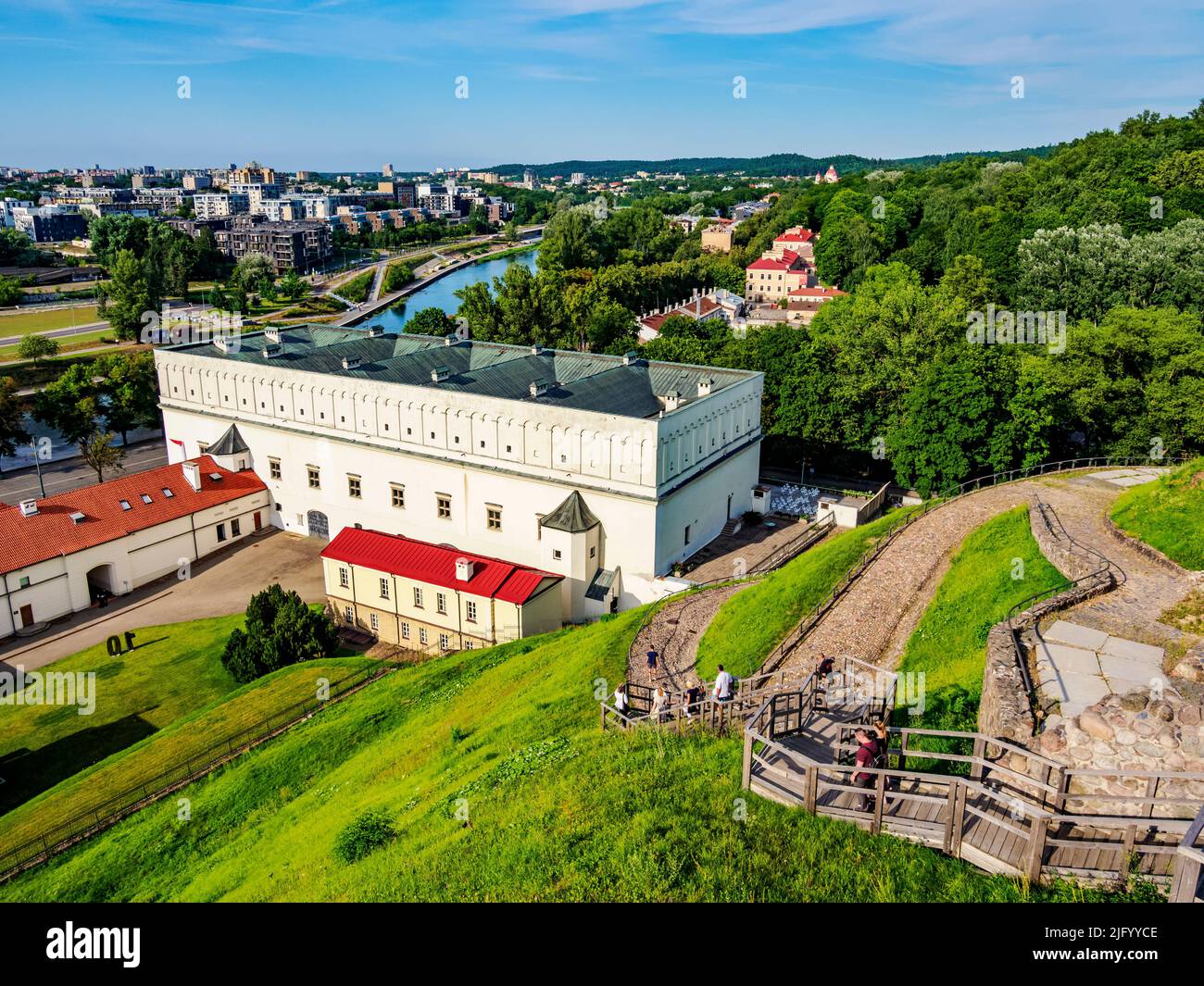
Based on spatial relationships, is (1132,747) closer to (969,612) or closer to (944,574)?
(969,612)

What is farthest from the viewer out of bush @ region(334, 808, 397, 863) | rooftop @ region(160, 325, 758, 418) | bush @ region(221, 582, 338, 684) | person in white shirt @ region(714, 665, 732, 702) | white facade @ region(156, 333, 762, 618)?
rooftop @ region(160, 325, 758, 418)

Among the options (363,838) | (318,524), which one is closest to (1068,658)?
(363,838)

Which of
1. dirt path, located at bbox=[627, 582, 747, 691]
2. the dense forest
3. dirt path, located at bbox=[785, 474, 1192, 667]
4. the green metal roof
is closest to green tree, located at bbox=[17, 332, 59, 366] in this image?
the dense forest

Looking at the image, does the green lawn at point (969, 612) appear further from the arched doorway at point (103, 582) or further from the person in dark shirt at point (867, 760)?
the arched doorway at point (103, 582)

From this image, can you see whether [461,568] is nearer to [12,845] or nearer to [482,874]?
[12,845]

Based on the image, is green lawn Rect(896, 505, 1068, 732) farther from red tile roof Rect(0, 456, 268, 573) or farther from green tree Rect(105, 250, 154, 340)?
green tree Rect(105, 250, 154, 340)
